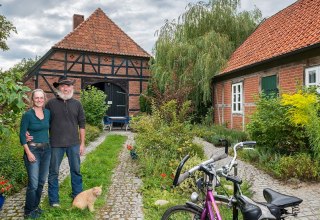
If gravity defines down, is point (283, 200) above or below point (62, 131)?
below

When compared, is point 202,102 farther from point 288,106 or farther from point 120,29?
point 288,106

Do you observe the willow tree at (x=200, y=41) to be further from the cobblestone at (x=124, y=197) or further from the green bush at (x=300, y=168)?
the green bush at (x=300, y=168)

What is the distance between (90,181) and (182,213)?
3380mm

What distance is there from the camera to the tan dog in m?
4.30

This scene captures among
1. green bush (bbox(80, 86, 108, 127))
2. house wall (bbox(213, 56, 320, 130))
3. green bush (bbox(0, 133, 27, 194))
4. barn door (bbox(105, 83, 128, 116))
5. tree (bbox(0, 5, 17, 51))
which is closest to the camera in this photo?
green bush (bbox(0, 133, 27, 194))

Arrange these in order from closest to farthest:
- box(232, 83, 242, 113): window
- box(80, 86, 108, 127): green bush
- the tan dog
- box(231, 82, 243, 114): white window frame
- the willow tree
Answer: the tan dog < box(231, 82, 243, 114): white window frame < box(232, 83, 242, 113): window < the willow tree < box(80, 86, 108, 127): green bush

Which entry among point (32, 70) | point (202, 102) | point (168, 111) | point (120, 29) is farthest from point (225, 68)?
point (32, 70)

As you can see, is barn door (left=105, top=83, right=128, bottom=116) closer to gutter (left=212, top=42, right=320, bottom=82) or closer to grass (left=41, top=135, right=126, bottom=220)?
gutter (left=212, top=42, right=320, bottom=82)

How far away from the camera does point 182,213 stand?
295 cm

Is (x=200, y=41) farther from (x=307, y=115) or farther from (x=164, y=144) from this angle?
(x=307, y=115)

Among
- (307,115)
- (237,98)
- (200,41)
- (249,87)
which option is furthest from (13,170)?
(200,41)

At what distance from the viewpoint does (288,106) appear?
23.6ft

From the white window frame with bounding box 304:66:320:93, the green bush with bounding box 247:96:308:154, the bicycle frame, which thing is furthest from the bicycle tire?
the white window frame with bounding box 304:66:320:93

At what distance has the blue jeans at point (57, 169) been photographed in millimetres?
4314
